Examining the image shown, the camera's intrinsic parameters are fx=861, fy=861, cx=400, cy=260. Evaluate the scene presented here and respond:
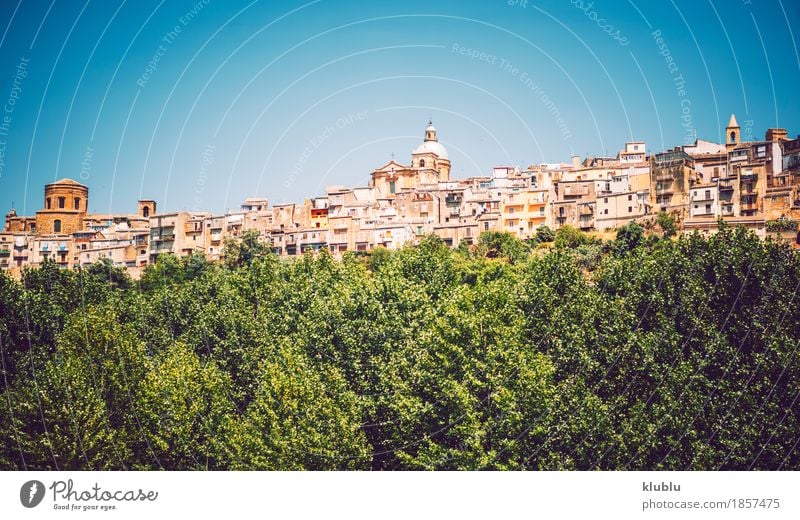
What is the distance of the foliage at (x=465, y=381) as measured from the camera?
1019 centimetres

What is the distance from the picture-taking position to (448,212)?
112ft

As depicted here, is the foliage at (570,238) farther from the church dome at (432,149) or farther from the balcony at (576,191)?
the church dome at (432,149)

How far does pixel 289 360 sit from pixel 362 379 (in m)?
1.09

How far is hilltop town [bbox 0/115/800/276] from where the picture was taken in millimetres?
26609

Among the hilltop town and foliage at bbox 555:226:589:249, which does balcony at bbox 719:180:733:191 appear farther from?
foliage at bbox 555:226:589:249

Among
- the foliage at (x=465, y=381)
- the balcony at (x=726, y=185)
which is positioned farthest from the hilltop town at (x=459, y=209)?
the foliage at (x=465, y=381)

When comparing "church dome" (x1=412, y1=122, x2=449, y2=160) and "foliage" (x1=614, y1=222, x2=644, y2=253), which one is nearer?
"foliage" (x1=614, y1=222, x2=644, y2=253)

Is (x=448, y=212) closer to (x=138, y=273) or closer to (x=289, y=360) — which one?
(x=138, y=273)
